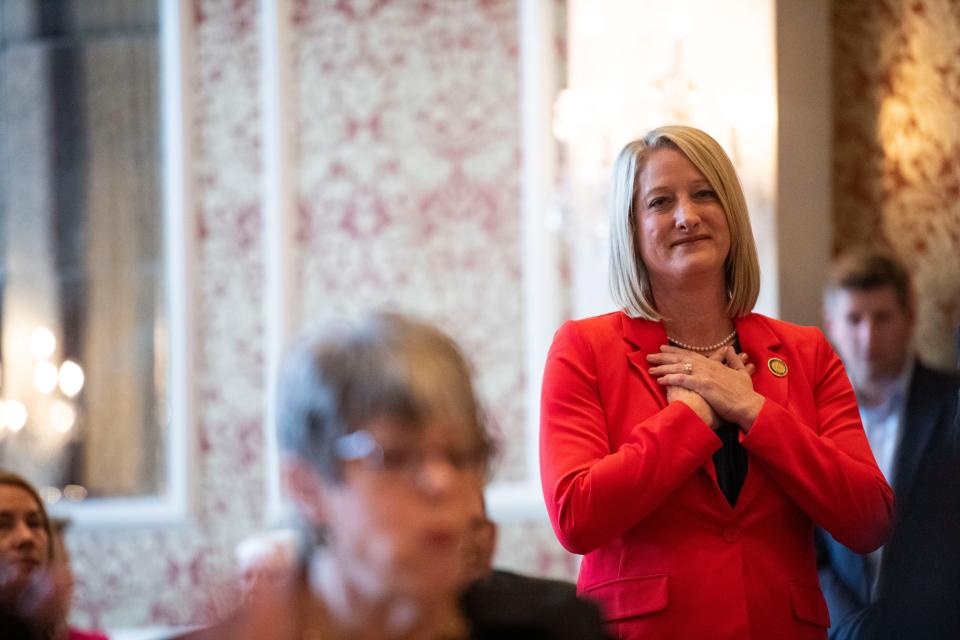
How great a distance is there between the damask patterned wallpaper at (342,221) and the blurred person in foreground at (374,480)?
377 centimetres

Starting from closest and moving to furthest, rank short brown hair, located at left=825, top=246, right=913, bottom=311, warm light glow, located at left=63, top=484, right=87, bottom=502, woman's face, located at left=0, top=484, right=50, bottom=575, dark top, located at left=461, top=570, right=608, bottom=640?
dark top, located at left=461, top=570, right=608, bottom=640 → woman's face, located at left=0, top=484, right=50, bottom=575 → short brown hair, located at left=825, top=246, right=913, bottom=311 → warm light glow, located at left=63, top=484, right=87, bottom=502

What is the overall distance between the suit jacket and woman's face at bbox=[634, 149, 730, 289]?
948 millimetres

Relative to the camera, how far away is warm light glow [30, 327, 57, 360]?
18.1 ft

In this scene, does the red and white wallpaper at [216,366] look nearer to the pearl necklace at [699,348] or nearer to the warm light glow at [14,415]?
the warm light glow at [14,415]

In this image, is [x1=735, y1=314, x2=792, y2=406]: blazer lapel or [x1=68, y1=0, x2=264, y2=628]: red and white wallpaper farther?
[x1=68, y1=0, x2=264, y2=628]: red and white wallpaper

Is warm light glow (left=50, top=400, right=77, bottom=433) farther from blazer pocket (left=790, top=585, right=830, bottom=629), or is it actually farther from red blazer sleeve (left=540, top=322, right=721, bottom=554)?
blazer pocket (left=790, top=585, right=830, bottom=629)

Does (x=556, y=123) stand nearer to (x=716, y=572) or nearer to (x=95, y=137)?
(x=95, y=137)

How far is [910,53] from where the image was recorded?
4.53 m

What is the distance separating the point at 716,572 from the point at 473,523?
0.74m

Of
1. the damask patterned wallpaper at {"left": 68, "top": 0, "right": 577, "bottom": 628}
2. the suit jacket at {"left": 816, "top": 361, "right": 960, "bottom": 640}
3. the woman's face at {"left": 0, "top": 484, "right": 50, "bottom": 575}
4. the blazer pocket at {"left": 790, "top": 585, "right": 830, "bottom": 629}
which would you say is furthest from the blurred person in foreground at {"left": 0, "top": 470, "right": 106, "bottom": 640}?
the damask patterned wallpaper at {"left": 68, "top": 0, "right": 577, "bottom": 628}

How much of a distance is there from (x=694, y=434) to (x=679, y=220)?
369mm

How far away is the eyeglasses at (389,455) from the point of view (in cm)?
123

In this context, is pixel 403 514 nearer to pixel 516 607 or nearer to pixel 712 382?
pixel 516 607

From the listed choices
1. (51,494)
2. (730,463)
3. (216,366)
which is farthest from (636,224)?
(51,494)
